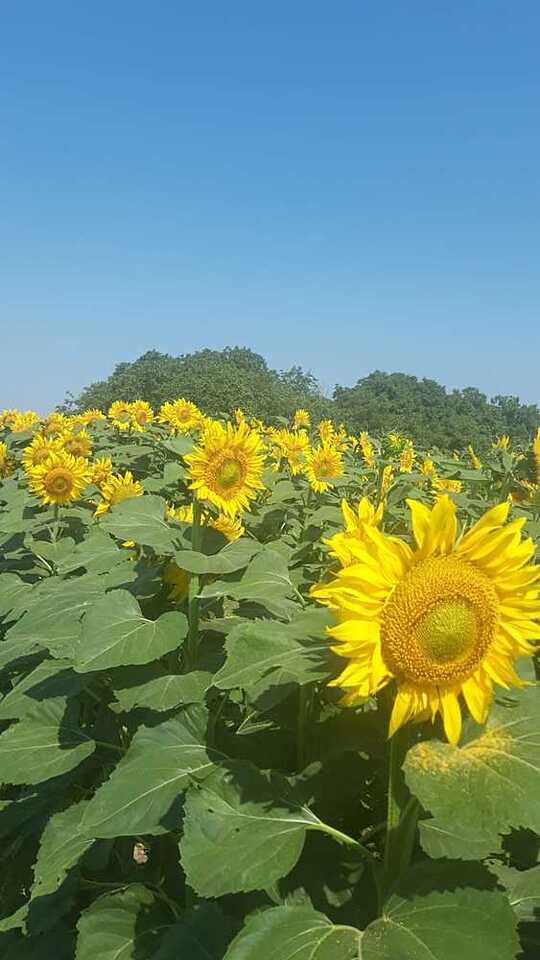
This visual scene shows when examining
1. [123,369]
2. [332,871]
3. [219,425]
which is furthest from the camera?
[123,369]

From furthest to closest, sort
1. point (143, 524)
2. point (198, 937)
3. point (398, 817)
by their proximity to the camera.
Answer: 1. point (143, 524)
2. point (198, 937)
3. point (398, 817)

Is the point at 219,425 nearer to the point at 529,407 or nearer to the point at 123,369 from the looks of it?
the point at 123,369

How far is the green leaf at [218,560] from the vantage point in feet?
6.84

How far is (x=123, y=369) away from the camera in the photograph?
61.3m

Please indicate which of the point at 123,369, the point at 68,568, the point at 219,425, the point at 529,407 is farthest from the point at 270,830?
the point at 529,407

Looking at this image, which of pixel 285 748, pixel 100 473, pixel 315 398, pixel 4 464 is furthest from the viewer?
pixel 315 398

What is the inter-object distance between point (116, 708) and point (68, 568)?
0.76 metres

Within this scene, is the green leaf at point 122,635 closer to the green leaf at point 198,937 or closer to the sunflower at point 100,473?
the green leaf at point 198,937

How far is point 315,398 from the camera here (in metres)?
56.5

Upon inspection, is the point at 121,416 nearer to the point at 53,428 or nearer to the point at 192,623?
the point at 53,428

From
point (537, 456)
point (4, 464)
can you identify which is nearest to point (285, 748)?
point (537, 456)

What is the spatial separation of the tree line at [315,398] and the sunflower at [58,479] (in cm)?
2972

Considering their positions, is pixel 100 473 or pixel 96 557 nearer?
pixel 96 557

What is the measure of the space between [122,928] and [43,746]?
0.55 meters
